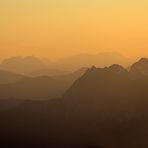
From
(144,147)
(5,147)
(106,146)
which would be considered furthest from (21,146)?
(144,147)

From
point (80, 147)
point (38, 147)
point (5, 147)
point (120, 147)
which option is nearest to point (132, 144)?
point (120, 147)

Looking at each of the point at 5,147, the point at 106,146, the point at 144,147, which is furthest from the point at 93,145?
the point at 5,147

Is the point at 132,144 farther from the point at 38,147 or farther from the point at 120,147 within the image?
the point at 38,147

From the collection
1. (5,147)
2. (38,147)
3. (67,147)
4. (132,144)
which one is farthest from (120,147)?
(5,147)

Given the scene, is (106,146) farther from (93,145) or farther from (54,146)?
(54,146)

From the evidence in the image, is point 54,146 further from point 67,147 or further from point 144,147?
point 144,147

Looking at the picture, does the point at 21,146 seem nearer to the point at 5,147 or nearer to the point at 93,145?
the point at 5,147

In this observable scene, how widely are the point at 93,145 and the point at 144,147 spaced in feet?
74.6

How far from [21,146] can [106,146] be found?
37.6 metres

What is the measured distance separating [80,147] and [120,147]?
17.2 metres

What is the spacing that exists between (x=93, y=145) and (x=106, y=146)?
19.5ft

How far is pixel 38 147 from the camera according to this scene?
652 ft

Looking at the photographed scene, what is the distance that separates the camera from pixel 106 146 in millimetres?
195500

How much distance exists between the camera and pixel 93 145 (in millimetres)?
197625
